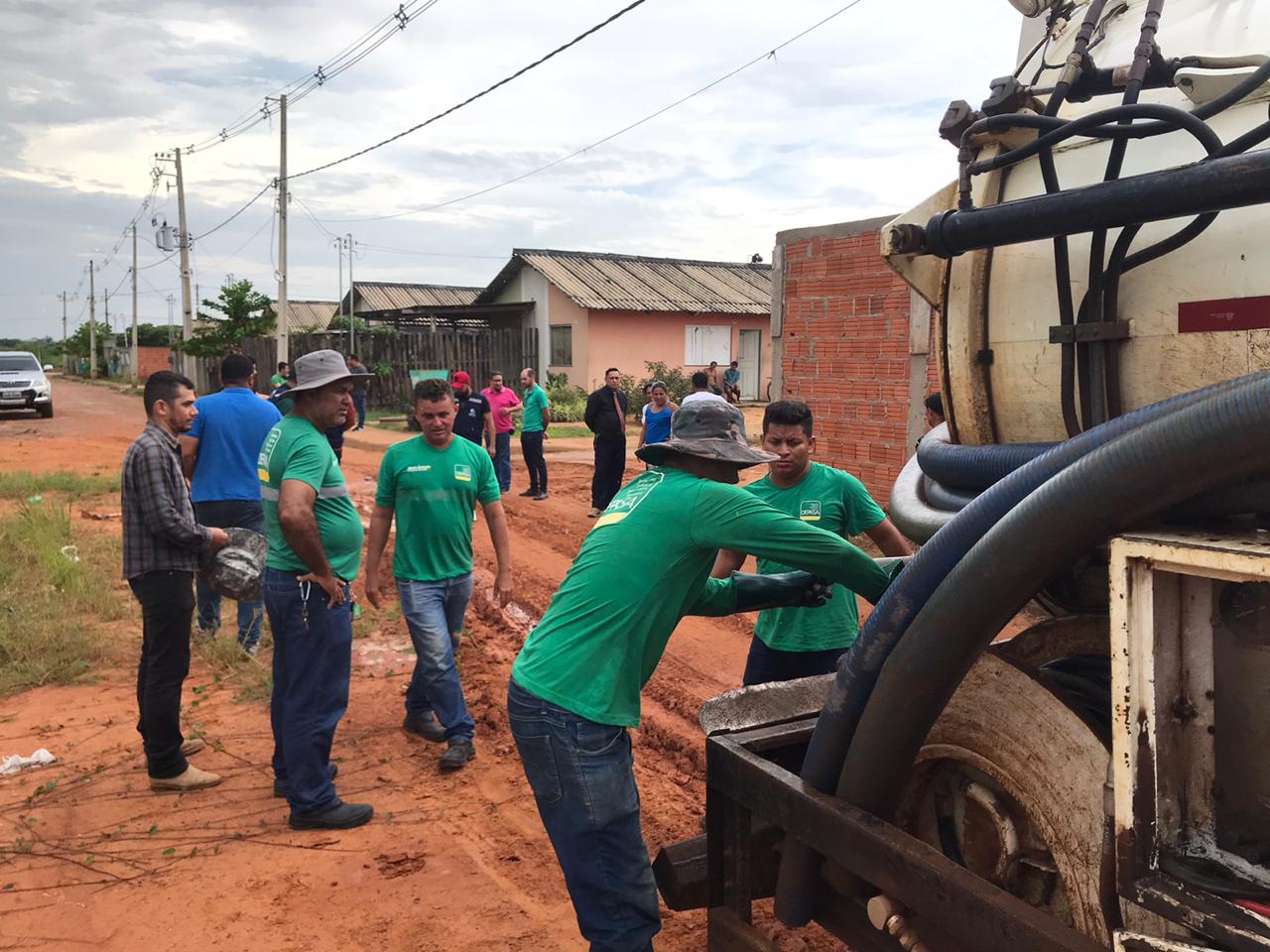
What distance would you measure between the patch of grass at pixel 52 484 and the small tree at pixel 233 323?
1459cm

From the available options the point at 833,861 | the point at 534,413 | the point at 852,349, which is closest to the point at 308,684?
the point at 833,861

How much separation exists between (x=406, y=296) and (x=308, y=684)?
38827 millimetres

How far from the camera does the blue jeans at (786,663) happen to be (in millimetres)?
4180

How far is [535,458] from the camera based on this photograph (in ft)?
45.2

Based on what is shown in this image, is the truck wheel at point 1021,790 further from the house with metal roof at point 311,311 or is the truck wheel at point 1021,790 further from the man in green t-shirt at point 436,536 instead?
the house with metal roof at point 311,311

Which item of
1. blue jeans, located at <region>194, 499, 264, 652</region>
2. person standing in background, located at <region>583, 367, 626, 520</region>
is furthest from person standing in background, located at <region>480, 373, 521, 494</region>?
blue jeans, located at <region>194, 499, 264, 652</region>

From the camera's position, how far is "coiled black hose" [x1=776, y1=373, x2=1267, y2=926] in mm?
1782

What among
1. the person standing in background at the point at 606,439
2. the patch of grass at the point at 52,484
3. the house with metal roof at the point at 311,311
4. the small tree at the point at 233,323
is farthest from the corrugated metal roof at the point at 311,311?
the person standing in background at the point at 606,439

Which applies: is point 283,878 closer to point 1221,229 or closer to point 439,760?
point 439,760

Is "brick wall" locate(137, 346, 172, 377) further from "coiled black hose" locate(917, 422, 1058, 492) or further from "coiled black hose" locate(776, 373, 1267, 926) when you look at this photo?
"coiled black hose" locate(776, 373, 1267, 926)

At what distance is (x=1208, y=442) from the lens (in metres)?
1.56

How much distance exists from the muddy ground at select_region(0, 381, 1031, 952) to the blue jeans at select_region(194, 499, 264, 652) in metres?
0.37

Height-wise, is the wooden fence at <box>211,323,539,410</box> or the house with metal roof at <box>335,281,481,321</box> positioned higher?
the house with metal roof at <box>335,281,481,321</box>

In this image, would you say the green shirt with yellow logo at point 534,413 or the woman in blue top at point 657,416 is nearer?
the woman in blue top at point 657,416
